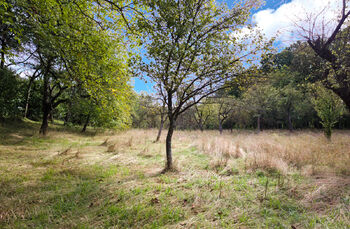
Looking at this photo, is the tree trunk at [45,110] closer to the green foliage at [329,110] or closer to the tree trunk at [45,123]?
the tree trunk at [45,123]

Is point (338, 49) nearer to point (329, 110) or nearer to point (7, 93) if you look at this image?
point (329, 110)

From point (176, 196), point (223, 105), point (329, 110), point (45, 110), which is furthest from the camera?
point (223, 105)

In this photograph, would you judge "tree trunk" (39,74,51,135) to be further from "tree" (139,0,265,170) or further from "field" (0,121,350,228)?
"tree" (139,0,265,170)

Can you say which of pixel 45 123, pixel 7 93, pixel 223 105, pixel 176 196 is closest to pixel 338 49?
pixel 176 196

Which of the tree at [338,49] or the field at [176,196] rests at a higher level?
the tree at [338,49]

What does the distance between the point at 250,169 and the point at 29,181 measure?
643 centimetres

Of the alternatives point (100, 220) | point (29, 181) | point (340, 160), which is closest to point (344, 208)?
point (340, 160)

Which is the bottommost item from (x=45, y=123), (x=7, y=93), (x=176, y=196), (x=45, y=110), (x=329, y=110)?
(x=176, y=196)

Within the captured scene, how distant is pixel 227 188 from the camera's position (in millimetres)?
3533

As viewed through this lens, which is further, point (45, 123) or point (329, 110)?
point (45, 123)

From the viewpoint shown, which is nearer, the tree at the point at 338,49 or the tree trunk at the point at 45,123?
the tree at the point at 338,49

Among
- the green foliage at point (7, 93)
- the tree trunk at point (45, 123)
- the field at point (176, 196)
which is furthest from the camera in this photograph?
the green foliage at point (7, 93)

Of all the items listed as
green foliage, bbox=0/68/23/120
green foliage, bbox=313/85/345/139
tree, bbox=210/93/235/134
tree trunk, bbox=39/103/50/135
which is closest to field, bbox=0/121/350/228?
tree, bbox=210/93/235/134

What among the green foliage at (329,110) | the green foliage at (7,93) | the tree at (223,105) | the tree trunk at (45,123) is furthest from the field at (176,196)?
the green foliage at (7,93)
